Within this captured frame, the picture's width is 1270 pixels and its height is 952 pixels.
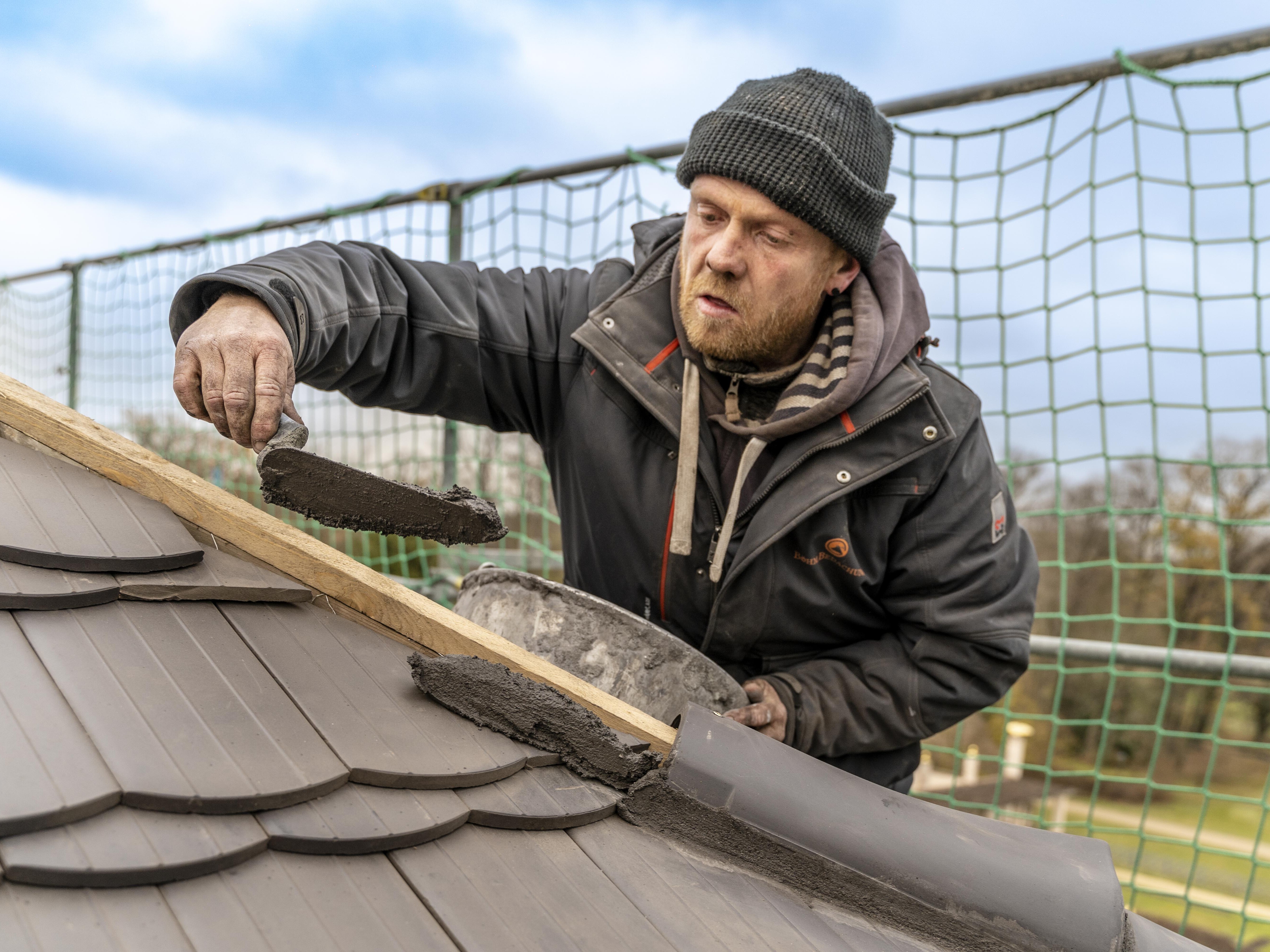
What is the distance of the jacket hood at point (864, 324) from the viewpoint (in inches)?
81.7

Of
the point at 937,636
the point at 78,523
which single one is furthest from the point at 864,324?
the point at 78,523

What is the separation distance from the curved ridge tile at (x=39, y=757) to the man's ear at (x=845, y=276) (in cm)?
194

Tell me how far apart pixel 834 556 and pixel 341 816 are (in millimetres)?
1416

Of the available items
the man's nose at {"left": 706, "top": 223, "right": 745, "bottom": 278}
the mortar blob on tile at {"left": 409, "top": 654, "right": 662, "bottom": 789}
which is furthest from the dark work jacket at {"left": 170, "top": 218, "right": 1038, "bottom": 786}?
the mortar blob on tile at {"left": 409, "top": 654, "right": 662, "bottom": 789}

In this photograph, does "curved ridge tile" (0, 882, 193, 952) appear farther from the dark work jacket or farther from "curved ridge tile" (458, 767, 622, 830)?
the dark work jacket

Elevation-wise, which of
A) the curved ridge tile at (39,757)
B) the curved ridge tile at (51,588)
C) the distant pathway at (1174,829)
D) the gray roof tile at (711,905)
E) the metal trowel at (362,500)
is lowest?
the distant pathway at (1174,829)

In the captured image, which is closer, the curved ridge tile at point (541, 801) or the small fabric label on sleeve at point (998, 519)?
the curved ridge tile at point (541, 801)

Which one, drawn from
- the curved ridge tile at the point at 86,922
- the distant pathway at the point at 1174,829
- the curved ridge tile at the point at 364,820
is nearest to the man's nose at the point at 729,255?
the curved ridge tile at the point at 364,820

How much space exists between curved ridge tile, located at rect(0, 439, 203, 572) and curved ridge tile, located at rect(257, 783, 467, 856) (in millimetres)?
458

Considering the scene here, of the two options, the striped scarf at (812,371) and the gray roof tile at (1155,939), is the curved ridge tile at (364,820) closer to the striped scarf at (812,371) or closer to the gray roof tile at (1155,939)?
the gray roof tile at (1155,939)

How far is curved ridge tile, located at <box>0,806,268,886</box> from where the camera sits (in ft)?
2.66

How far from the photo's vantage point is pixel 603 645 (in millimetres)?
1617

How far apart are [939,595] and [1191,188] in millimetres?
2127

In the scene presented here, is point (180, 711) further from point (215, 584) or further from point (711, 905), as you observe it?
point (711, 905)
